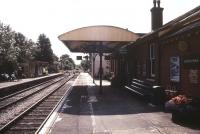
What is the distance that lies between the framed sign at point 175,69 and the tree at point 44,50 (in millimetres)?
86466

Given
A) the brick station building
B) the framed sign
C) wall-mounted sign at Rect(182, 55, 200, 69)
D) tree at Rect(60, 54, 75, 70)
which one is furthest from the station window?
tree at Rect(60, 54, 75, 70)

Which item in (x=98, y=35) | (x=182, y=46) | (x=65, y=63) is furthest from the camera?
(x=65, y=63)

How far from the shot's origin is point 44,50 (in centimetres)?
10212

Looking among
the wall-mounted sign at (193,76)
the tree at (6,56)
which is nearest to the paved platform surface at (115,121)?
the wall-mounted sign at (193,76)

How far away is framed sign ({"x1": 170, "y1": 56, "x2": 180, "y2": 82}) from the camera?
1305cm

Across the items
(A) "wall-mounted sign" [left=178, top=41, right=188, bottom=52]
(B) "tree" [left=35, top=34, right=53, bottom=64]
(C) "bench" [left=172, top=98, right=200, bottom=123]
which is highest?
(B) "tree" [left=35, top=34, right=53, bottom=64]

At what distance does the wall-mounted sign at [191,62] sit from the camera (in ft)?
36.7

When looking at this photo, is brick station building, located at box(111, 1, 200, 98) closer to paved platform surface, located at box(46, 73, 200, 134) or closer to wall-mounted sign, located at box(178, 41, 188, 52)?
wall-mounted sign, located at box(178, 41, 188, 52)

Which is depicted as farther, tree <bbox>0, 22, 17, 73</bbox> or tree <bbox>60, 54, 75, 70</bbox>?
tree <bbox>60, 54, 75, 70</bbox>

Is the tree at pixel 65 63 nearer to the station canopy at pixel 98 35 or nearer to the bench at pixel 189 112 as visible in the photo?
the station canopy at pixel 98 35

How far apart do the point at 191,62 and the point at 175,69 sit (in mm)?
1688

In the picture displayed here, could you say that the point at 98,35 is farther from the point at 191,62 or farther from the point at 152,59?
the point at 191,62

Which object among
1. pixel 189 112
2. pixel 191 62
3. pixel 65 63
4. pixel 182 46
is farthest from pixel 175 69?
pixel 65 63

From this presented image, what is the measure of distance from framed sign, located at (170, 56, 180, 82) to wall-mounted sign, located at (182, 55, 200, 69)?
2.45 feet
